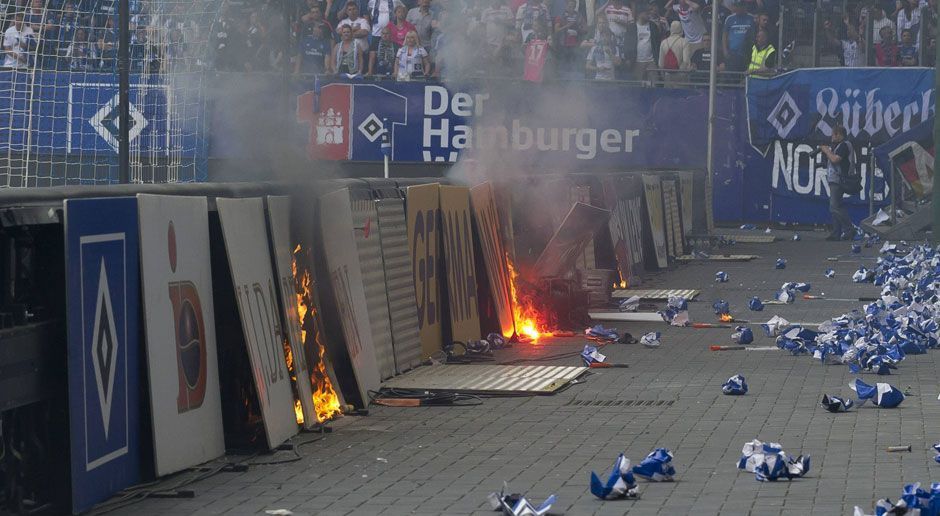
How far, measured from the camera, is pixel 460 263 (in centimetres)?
1452

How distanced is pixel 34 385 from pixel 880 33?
2932 centimetres

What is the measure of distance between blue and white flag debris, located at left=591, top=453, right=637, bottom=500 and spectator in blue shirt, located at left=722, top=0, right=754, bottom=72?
88.5ft

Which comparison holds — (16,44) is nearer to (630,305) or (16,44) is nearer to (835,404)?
(630,305)

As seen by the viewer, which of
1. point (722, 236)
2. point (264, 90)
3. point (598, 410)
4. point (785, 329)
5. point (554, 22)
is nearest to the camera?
point (598, 410)

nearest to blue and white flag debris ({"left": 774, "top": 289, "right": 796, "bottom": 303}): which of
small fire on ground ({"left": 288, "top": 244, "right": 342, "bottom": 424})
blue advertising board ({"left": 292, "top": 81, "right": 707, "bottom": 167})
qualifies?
small fire on ground ({"left": 288, "top": 244, "right": 342, "bottom": 424})

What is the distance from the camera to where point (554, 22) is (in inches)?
1055

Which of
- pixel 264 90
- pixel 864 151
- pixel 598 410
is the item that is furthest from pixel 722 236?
pixel 598 410

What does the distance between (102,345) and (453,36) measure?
1660 centimetres

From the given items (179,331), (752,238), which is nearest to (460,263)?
(179,331)

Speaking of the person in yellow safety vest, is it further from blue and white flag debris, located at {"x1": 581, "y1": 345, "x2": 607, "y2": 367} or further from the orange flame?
blue and white flag debris, located at {"x1": 581, "y1": 345, "x2": 607, "y2": 367}

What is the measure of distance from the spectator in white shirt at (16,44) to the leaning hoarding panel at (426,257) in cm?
908

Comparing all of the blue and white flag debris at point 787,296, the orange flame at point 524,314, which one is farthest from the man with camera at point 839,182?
the orange flame at point 524,314

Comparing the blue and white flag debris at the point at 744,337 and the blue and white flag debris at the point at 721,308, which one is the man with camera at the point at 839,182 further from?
the blue and white flag debris at the point at 744,337

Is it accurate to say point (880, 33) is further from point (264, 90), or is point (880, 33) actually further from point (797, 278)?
point (264, 90)
